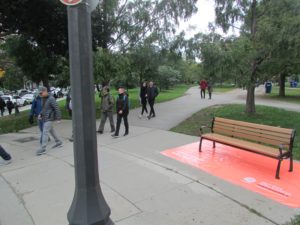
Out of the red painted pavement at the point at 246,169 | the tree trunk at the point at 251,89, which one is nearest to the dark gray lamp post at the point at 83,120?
the red painted pavement at the point at 246,169

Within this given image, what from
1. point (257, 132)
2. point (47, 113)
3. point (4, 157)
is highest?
point (47, 113)

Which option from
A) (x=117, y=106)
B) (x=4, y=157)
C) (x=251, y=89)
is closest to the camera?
(x=4, y=157)

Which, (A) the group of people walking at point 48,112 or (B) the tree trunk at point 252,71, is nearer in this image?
(A) the group of people walking at point 48,112

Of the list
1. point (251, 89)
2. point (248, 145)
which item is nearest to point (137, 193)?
point (248, 145)

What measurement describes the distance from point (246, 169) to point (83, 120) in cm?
442

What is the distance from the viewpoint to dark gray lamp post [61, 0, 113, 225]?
263 cm

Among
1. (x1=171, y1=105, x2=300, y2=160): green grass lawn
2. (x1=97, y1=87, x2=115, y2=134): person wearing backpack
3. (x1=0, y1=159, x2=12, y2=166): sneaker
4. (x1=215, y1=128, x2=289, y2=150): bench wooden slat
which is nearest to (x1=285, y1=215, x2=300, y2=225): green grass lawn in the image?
(x1=215, y1=128, x2=289, y2=150): bench wooden slat

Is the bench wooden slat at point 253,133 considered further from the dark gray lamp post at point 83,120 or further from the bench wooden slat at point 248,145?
the dark gray lamp post at point 83,120

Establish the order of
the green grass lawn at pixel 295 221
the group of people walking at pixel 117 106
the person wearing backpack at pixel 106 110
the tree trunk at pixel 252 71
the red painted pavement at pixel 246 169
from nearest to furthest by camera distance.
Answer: the green grass lawn at pixel 295 221 → the red painted pavement at pixel 246 169 → the group of people walking at pixel 117 106 → the person wearing backpack at pixel 106 110 → the tree trunk at pixel 252 71

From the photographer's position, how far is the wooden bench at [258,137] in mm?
5695

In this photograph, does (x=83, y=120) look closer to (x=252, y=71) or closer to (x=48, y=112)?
(x=48, y=112)

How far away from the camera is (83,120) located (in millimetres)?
2693

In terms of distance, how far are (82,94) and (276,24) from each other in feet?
30.9

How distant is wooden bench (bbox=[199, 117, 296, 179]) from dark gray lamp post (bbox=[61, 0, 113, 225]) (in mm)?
3975
